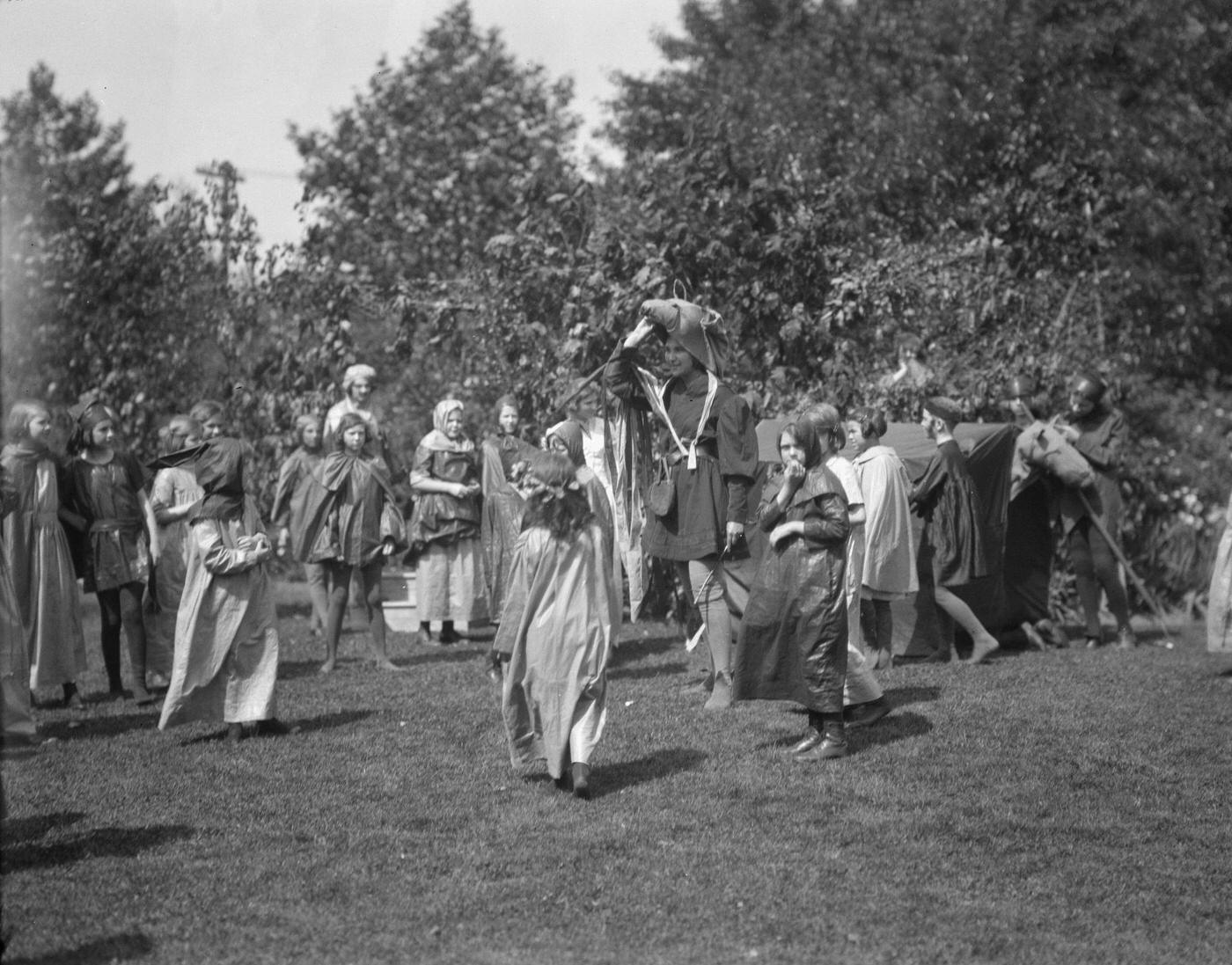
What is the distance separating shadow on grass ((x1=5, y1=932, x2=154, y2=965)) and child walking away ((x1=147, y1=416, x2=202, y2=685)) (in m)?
4.92

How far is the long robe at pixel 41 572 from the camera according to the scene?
963 centimetres

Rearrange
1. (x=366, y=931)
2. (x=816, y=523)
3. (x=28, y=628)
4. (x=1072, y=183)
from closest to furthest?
1. (x=366, y=931)
2. (x=816, y=523)
3. (x=28, y=628)
4. (x=1072, y=183)

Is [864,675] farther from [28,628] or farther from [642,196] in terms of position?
[642,196]

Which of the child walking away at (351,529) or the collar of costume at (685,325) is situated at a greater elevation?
the collar of costume at (685,325)

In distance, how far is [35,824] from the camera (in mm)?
6938

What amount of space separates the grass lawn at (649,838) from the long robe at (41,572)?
40 cm

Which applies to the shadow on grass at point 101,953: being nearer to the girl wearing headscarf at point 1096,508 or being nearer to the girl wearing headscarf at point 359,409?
the girl wearing headscarf at point 359,409

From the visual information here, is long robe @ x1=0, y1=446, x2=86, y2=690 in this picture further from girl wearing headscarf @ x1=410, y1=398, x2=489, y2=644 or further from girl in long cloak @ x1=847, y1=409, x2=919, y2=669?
girl in long cloak @ x1=847, y1=409, x2=919, y2=669

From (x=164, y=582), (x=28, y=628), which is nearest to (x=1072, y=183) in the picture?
(x=164, y=582)

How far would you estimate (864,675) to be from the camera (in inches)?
325

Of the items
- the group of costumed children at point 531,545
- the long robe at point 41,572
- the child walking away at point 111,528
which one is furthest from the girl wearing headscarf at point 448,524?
the long robe at point 41,572

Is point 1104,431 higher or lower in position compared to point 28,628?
higher

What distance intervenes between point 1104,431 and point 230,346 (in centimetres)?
892

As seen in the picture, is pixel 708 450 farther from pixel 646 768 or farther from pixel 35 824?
pixel 35 824
